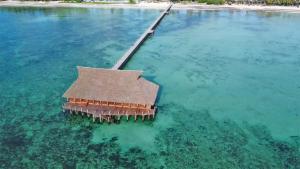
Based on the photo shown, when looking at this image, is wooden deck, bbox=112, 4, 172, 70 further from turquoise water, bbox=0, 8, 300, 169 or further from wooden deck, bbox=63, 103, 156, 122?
wooden deck, bbox=63, 103, 156, 122

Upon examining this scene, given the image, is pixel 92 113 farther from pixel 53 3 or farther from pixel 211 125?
pixel 53 3

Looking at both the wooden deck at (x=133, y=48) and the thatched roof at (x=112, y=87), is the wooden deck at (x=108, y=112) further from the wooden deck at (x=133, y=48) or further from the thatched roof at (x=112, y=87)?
the wooden deck at (x=133, y=48)

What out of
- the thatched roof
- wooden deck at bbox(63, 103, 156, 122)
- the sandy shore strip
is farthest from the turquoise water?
the sandy shore strip

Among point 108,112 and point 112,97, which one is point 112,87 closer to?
point 112,97

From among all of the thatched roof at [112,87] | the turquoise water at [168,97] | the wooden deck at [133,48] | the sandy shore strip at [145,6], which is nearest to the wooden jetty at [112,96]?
the thatched roof at [112,87]

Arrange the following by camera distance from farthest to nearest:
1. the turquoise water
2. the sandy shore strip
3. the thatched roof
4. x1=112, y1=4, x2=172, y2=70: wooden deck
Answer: the sandy shore strip
x1=112, y1=4, x2=172, y2=70: wooden deck
the thatched roof
the turquoise water

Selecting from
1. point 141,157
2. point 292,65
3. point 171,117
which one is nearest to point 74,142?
point 141,157

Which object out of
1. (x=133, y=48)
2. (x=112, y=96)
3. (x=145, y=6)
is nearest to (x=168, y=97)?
(x=112, y=96)
